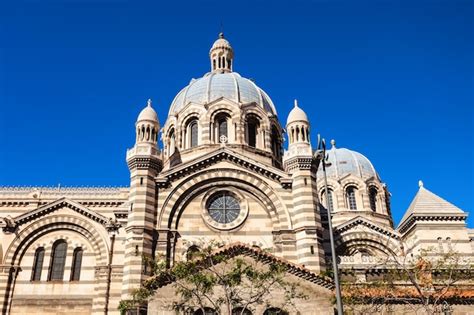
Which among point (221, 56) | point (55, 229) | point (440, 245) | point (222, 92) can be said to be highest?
point (221, 56)

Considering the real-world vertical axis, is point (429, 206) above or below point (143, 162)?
below

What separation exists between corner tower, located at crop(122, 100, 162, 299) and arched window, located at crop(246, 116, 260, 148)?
8.18m

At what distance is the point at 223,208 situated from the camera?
2533 centimetres

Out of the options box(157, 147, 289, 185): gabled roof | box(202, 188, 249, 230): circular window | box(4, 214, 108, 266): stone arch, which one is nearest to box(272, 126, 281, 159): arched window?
box(157, 147, 289, 185): gabled roof

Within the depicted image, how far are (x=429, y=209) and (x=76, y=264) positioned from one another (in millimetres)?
23199

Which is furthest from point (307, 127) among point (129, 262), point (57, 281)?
point (57, 281)

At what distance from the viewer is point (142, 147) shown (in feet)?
83.5

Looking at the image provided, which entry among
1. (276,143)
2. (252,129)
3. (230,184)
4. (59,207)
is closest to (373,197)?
(276,143)

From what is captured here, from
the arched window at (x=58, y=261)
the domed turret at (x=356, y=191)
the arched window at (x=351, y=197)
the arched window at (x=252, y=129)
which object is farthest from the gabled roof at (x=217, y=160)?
the arched window at (x=351, y=197)

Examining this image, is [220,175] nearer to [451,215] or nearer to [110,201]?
[110,201]

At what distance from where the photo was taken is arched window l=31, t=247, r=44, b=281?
1145 inches

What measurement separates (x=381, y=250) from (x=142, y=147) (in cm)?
1742

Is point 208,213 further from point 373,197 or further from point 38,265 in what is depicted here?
point 373,197

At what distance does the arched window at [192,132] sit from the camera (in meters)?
32.5
